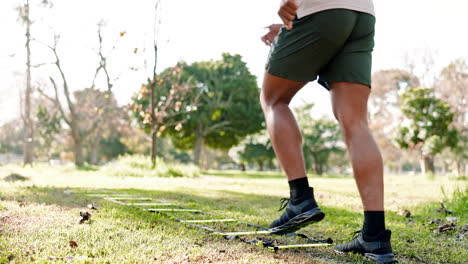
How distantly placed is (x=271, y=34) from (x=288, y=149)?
0.75 m

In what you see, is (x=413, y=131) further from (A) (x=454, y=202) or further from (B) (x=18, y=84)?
(B) (x=18, y=84)

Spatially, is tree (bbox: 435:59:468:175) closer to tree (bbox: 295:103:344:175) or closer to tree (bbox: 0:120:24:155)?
tree (bbox: 295:103:344:175)

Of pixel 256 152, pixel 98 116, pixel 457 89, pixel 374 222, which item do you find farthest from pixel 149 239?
pixel 256 152

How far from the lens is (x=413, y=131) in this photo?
1564 cm

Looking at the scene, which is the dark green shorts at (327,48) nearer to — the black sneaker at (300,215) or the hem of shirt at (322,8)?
the hem of shirt at (322,8)

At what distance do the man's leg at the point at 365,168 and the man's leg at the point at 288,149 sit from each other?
22cm

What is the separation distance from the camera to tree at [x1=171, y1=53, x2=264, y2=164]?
71.7ft

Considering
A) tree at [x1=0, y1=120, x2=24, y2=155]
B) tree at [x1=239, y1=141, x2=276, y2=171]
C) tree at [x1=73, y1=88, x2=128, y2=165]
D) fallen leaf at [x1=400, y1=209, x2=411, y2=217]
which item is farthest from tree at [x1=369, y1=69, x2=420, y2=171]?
tree at [x1=0, y1=120, x2=24, y2=155]

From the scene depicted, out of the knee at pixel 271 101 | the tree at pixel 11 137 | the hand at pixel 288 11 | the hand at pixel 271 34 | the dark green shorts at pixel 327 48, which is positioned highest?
the tree at pixel 11 137

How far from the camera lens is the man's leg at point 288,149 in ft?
6.16

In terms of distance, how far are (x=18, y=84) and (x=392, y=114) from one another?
77.6 ft

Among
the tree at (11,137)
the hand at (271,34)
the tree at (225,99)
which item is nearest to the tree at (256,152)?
the tree at (225,99)

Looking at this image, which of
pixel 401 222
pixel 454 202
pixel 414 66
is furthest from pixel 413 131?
pixel 401 222

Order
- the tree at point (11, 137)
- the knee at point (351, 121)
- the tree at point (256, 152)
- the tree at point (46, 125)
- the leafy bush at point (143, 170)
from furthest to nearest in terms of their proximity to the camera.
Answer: the tree at point (46, 125) → the tree at point (11, 137) → the tree at point (256, 152) → the leafy bush at point (143, 170) → the knee at point (351, 121)
